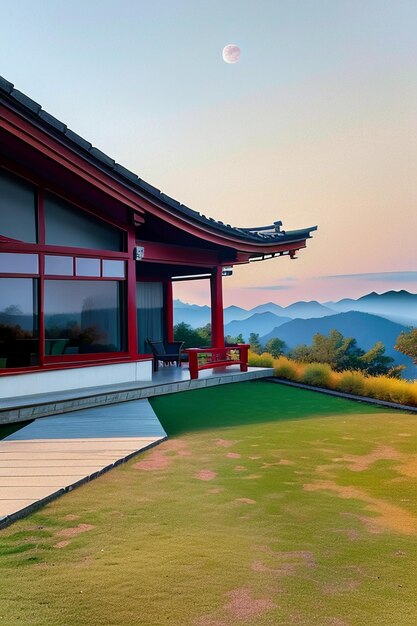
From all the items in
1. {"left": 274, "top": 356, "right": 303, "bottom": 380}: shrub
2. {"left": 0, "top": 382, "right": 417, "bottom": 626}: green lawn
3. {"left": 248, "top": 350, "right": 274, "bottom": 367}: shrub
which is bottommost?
{"left": 0, "top": 382, "right": 417, "bottom": 626}: green lawn

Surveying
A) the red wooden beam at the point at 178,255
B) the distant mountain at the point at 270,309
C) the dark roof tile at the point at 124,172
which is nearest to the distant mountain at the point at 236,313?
the distant mountain at the point at 270,309

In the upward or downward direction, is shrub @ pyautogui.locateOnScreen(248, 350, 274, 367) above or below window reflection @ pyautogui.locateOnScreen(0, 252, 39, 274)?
below

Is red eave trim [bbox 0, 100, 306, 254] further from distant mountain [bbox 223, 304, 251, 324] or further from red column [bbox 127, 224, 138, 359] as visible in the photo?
distant mountain [bbox 223, 304, 251, 324]

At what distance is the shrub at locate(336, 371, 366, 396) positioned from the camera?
38.2 ft

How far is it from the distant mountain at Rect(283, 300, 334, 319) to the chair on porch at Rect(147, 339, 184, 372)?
147ft

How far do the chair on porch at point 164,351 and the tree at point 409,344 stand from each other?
59.5ft

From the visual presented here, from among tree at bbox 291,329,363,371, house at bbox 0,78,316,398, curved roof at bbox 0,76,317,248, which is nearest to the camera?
curved roof at bbox 0,76,317,248

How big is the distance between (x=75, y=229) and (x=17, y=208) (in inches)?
44.2

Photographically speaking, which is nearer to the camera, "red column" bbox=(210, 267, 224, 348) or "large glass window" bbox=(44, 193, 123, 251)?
"large glass window" bbox=(44, 193, 123, 251)

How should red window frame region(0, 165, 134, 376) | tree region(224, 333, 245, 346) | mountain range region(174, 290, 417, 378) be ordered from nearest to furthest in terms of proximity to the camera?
red window frame region(0, 165, 134, 376) → tree region(224, 333, 245, 346) → mountain range region(174, 290, 417, 378)

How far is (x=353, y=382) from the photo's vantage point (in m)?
11.9

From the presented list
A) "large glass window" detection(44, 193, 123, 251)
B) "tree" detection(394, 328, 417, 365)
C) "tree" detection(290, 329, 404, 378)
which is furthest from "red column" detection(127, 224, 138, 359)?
"tree" detection(394, 328, 417, 365)

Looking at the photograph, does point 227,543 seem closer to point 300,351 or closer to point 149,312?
point 149,312

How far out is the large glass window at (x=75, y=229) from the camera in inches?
383
